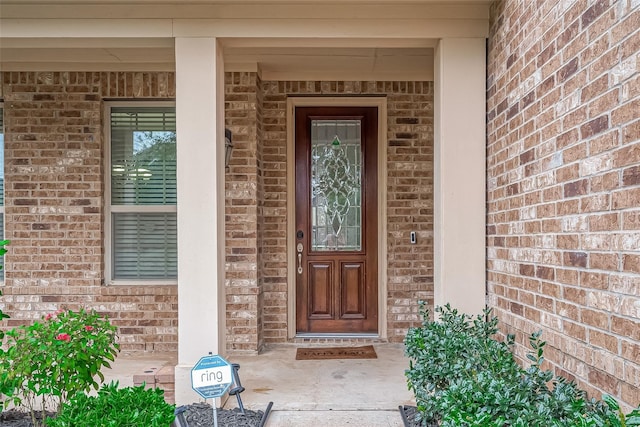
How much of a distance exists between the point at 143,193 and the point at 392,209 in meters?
2.38

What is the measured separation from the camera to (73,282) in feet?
13.7

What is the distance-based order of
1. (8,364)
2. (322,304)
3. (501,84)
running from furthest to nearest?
(322,304) → (501,84) → (8,364)

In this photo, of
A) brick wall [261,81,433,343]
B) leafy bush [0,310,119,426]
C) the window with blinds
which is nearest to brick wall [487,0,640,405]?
brick wall [261,81,433,343]

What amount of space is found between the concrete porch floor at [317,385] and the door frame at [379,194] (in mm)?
339

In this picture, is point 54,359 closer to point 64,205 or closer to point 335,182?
point 64,205

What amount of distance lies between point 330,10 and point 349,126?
1624mm

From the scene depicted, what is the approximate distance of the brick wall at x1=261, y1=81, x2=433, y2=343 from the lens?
14.4ft

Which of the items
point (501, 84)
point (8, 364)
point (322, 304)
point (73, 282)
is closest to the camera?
point (8, 364)

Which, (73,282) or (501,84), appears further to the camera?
→ (73,282)

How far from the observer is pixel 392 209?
4.38m

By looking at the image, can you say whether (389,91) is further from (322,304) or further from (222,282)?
(222,282)

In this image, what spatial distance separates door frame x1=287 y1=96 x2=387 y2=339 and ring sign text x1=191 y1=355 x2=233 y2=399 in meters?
2.11

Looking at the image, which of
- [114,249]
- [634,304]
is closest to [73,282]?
[114,249]

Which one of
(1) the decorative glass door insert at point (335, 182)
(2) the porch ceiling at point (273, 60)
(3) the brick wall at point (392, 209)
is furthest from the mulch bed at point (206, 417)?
(2) the porch ceiling at point (273, 60)
